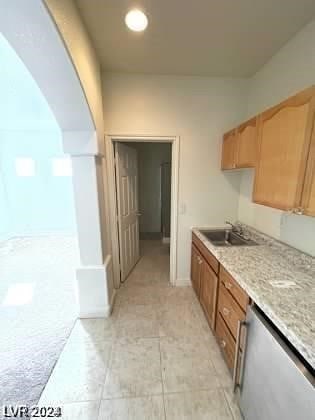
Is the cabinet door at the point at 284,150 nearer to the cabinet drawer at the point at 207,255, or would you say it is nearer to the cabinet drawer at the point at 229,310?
the cabinet drawer at the point at 207,255

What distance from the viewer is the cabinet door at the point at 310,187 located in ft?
3.59

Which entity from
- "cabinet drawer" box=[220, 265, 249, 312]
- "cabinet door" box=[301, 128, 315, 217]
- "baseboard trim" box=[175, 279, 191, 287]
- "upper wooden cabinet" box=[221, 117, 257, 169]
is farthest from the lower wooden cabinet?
"upper wooden cabinet" box=[221, 117, 257, 169]

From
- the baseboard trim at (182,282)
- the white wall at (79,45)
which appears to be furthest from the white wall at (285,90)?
the white wall at (79,45)

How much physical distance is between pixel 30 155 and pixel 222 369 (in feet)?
18.8

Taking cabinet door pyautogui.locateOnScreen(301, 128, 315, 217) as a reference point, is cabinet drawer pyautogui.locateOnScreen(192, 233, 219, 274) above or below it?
below

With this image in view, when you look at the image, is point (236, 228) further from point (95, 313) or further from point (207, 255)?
point (95, 313)

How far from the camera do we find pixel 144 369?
1.50 meters

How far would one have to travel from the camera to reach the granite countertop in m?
0.83

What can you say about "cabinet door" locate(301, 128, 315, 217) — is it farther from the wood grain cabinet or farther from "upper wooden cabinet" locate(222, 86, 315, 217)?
the wood grain cabinet

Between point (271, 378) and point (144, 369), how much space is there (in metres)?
1.03

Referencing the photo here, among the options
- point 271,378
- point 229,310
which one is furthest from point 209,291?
point 271,378

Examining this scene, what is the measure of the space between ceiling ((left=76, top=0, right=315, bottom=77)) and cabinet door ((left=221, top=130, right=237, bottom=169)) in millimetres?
754

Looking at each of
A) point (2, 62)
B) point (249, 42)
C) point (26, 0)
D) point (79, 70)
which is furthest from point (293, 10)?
point (2, 62)

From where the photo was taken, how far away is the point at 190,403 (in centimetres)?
127
